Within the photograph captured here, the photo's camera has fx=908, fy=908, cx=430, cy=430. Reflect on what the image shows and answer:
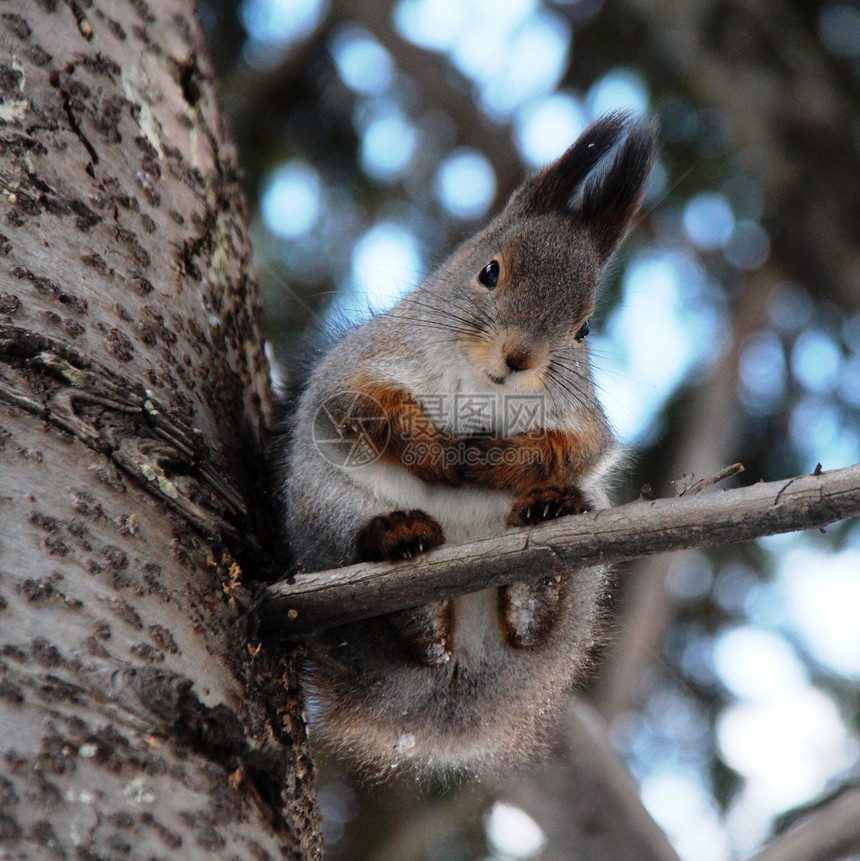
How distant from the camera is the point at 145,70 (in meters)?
1.82

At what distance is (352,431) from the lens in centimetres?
178

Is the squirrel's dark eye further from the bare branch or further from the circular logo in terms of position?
the bare branch

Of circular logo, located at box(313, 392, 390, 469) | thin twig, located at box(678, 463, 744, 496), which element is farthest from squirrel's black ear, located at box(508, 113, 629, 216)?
thin twig, located at box(678, 463, 744, 496)

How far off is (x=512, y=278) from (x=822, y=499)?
3.24 feet

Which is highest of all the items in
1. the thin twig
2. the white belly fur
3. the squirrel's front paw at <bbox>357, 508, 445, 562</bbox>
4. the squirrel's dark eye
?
the squirrel's dark eye

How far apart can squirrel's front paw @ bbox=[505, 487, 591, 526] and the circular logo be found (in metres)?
0.30

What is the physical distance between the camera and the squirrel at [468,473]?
5.41ft

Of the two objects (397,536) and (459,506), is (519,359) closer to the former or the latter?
(459,506)

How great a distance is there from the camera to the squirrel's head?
1825 mm

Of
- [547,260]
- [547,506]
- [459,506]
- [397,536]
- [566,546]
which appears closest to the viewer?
[566,546]

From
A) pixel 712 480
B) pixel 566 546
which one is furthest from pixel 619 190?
pixel 566 546

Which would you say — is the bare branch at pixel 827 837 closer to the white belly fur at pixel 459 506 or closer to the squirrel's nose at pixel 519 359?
the white belly fur at pixel 459 506

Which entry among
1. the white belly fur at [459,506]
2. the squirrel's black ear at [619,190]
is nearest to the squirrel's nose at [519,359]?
the white belly fur at [459,506]

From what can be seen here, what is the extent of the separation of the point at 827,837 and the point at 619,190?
142cm
